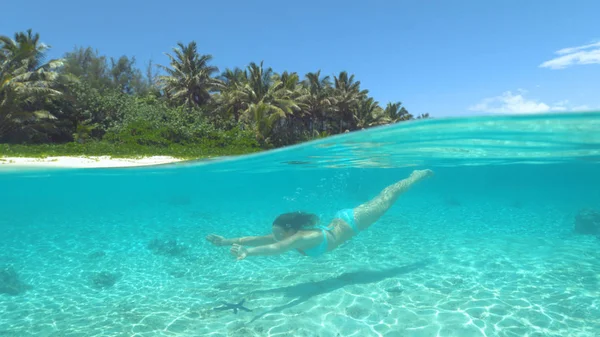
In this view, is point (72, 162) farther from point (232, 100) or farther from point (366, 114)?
point (366, 114)

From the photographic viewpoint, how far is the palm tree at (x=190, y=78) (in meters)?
41.2

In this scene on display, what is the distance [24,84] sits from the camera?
29203 millimetres

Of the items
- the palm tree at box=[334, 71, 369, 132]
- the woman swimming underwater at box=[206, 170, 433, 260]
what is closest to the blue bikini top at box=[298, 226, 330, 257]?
the woman swimming underwater at box=[206, 170, 433, 260]

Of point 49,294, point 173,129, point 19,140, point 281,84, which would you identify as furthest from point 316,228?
point 281,84

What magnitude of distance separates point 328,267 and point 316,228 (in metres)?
2.41

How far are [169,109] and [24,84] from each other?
38.6 feet

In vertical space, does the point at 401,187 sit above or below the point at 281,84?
below

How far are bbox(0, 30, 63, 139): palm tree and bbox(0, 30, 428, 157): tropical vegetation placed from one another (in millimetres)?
74

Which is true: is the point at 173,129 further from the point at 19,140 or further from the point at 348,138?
the point at 348,138

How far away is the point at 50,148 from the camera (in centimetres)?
2452

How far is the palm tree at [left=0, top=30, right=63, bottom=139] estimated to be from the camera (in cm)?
2888

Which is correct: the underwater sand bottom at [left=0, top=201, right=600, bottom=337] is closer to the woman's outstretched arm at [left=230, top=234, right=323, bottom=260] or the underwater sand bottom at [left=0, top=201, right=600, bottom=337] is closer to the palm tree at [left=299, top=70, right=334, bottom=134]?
the woman's outstretched arm at [left=230, top=234, right=323, bottom=260]

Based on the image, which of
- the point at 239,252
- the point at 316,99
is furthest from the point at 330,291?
the point at 316,99

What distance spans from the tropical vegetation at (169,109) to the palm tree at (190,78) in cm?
11
